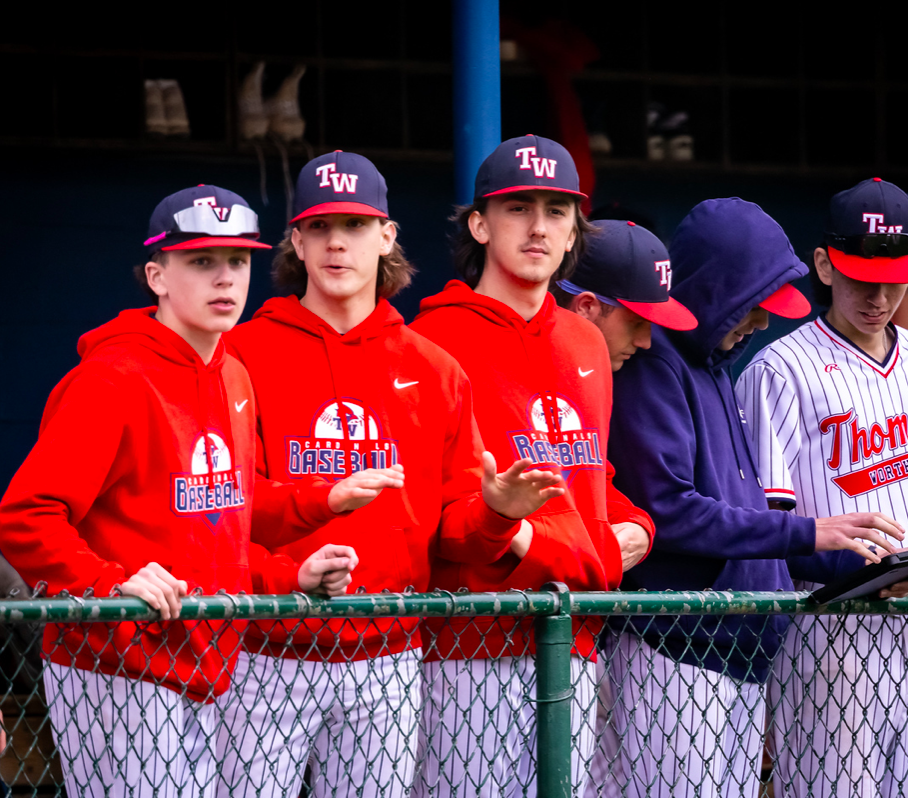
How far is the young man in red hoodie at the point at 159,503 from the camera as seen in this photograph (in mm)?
2502

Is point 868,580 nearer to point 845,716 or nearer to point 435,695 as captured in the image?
point 845,716

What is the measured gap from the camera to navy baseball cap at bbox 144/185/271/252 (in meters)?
2.81

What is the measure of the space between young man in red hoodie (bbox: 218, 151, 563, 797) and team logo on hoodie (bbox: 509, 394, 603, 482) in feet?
0.28

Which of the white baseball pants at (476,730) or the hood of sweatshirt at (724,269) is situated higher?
the hood of sweatshirt at (724,269)

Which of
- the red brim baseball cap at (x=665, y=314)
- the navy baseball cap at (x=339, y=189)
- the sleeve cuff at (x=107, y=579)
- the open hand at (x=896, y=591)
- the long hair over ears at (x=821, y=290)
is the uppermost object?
the navy baseball cap at (x=339, y=189)

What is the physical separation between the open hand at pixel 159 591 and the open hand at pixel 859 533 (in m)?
1.60

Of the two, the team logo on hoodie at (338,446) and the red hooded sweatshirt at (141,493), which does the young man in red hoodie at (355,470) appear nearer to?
the team logo on hoodie at (338,446)

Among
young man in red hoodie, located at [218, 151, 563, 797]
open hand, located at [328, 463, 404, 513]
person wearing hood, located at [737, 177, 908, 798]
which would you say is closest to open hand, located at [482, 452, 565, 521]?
young man in red hoodie, located at [218, 151, 563, 797]

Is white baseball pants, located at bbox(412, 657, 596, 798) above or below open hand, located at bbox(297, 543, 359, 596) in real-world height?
below

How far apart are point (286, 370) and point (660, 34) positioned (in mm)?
3704

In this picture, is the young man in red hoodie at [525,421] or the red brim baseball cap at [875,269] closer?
the young man in red hoodie at [525,421]

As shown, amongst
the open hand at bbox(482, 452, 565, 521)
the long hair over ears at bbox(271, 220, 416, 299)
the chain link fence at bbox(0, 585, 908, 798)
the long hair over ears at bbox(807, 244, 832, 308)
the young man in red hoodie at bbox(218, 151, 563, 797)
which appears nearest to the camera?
the chain link fence at bbox(0, 585, 908, 798)

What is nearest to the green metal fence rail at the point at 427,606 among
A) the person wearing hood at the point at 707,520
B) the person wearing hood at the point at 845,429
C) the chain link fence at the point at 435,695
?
the chain link fence at the point at 435,695

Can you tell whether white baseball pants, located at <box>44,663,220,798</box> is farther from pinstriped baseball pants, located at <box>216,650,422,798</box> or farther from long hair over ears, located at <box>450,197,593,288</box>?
long hair over ears, located at <box>450,197,593,288</box>
